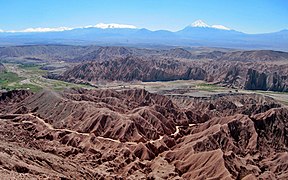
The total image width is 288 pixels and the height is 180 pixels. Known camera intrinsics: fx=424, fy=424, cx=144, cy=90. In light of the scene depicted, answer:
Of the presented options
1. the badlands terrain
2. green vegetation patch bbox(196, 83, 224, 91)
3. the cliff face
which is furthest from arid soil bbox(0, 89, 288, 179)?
the cliff face

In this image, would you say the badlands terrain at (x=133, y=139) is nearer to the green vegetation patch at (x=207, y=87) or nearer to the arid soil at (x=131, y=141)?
the arid soil at (x=131, y=141)

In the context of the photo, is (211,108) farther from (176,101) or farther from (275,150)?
(275,150)

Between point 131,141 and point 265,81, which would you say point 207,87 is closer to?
point 265,81

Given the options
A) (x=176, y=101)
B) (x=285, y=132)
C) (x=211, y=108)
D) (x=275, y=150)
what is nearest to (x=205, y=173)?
(x=275, y=150)

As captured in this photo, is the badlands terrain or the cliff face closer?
the badlands terrain

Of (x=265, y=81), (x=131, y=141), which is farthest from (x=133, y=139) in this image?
(x=265, y=81)

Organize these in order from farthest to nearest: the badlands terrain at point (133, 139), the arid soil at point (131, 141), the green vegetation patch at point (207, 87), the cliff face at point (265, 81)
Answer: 1. the cliff face at point (265, 81)
2. the green vegetation patch at point (207, 87)
3. the badlands terrain at point (133, 139)
4. the arid soil at point (131, 141)

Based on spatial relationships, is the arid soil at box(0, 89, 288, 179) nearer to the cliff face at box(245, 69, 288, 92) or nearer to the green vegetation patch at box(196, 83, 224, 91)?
the green vegetation patch at box(196, 83, 224, 91)

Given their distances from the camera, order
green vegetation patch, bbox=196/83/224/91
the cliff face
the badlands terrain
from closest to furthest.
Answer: the badlands terrain < green vegetation patch, bbox=196/83/224/91 < the cliff face

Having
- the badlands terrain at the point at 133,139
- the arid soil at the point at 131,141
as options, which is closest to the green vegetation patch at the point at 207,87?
the badlands terrain at the point at 133,139

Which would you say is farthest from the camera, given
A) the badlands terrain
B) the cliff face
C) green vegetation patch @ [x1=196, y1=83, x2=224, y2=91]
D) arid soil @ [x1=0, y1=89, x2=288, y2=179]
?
the cliff face
